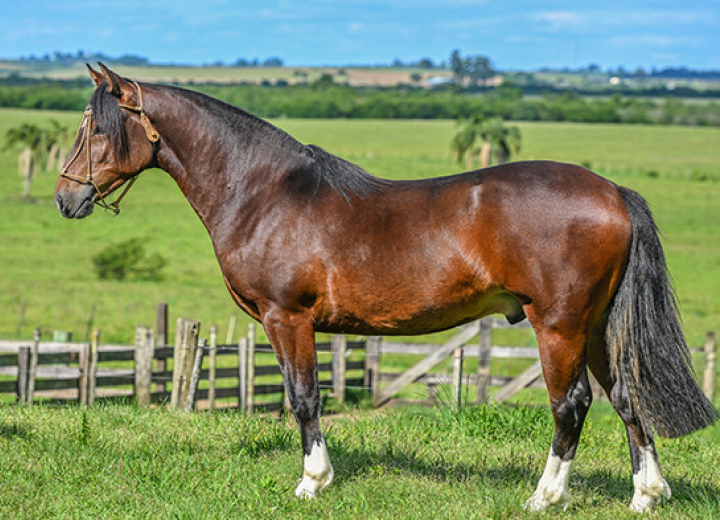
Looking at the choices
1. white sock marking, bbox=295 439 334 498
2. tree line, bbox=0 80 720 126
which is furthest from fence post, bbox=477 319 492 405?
tree line, bbox=0 80 720 126

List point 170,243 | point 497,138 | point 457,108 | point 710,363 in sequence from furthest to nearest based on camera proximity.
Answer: point 457,108
point 497,138
point 170,243
point 710,363

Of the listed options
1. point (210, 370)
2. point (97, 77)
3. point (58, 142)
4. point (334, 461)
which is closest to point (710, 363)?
point (210, 370)

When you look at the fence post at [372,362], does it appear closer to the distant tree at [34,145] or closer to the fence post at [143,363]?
the fence post at [143,363]

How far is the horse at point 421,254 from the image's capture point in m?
5.40

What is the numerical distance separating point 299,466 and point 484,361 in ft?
27.1

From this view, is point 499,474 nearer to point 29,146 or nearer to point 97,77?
point 97,77

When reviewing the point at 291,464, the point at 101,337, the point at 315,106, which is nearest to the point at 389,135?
the point at 315,106

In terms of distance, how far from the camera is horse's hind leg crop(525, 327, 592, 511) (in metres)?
5.40

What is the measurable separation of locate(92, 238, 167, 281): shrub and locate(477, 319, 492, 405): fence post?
899 inches

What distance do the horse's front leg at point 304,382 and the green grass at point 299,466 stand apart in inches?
5.9

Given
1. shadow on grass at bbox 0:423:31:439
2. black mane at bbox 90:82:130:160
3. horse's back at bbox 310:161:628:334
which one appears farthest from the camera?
shadow on grass at bbox 0:423:31:439

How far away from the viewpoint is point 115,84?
5.91 meters

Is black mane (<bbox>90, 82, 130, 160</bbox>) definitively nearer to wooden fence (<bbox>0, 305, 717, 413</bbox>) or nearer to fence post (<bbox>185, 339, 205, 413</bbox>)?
fence post (<bbox>185, 339, 205, 413</bbox>)

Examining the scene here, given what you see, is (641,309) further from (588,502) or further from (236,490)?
(236,490)
